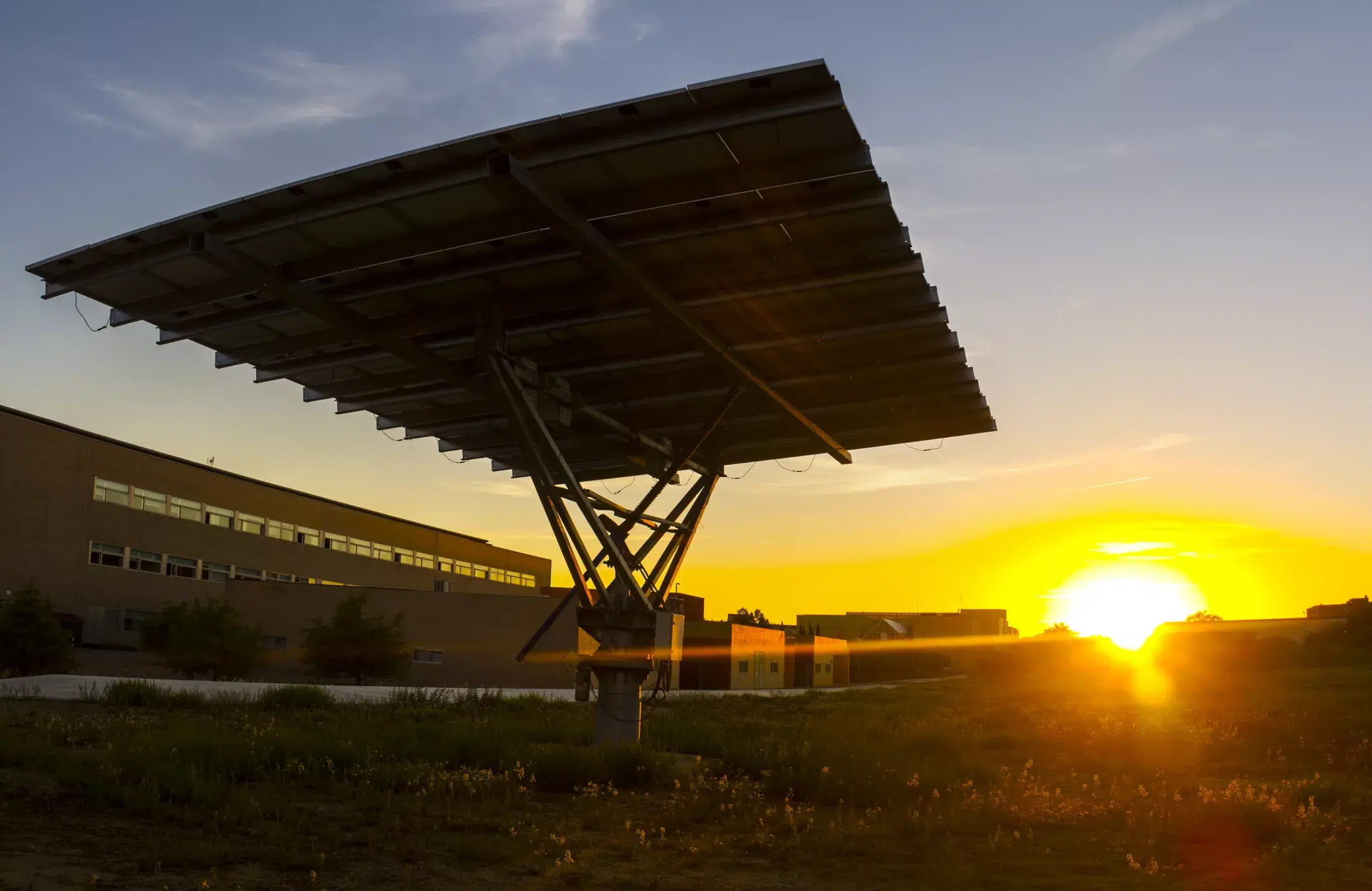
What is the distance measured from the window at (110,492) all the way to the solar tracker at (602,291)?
4987 centimetres

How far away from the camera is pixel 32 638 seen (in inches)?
1879

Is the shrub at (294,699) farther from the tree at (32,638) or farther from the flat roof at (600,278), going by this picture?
the tree at (32,638)

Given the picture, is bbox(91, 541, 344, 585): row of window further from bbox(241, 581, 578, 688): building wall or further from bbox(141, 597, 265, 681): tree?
bbox(141, 597, 265, 681): tree

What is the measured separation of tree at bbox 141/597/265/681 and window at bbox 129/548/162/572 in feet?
16.0

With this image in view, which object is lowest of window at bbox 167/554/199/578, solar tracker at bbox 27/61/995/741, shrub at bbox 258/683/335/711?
shrub at bbox 258/683/335/711

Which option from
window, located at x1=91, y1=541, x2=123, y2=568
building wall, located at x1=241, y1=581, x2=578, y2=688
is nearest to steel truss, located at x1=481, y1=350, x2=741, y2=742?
building wall, located at x1=241, y1=581, x2=578, y2=688

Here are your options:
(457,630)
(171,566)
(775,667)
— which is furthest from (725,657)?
(171,566)

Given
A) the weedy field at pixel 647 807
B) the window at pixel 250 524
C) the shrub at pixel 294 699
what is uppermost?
the window at pixel 250 524

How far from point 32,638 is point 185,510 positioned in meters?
17.6

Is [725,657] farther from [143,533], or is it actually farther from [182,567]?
[143,533]

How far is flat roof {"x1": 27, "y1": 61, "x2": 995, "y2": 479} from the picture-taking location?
34.0 feet

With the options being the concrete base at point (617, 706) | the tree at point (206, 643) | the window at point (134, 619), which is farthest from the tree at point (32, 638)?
the concrete base at point (617, 706)

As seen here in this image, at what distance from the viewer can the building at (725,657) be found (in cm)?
6588

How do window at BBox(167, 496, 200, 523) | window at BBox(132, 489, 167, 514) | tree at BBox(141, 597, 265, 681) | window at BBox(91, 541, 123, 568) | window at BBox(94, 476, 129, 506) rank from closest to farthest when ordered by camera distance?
1. tree at BBox(141, 597, 265, 681)
2. window at BBox(91, 541, 123, 568)
3. window at BBox(94, 476, 129, 506)
4. window at BBox(132, 489, 167, 514)
5. window at BBox(167, 496, 200, 523)
